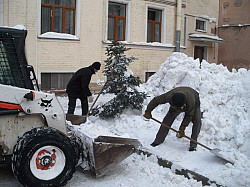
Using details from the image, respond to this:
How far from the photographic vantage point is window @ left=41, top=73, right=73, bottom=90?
10.6m

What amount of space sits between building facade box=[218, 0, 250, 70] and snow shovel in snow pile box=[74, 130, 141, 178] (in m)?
15.8

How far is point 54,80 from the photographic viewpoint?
1080cm

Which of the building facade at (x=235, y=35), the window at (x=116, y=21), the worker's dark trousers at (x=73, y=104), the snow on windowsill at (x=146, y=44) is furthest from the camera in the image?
the building facade at (x=235, y=35)

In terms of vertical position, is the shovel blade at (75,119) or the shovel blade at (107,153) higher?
the shovel blade at (75,119)

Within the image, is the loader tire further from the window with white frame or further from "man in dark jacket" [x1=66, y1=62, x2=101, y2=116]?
the window with white frame

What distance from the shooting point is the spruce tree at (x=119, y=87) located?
22.5 ft

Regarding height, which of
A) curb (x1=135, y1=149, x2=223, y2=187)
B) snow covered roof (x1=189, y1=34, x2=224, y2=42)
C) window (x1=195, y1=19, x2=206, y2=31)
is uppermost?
window (x1=195, y1=19, x2=206, y2=31)

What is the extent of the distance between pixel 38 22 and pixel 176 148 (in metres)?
6.84

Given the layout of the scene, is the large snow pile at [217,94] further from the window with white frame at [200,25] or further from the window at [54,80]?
the window with white frame at [200,25]

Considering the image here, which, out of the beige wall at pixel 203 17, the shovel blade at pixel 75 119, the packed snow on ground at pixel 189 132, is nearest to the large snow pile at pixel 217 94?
the packed snow on ground at pixel 189 132

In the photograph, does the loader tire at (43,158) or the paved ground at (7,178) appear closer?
the loader tire at (43,158)

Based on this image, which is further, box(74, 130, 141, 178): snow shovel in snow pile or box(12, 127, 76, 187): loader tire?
box(74, 130, 141, 178): snow shovel in snow pile

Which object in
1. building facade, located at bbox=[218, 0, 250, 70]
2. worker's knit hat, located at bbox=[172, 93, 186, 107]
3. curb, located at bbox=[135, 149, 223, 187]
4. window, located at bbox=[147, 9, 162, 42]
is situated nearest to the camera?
curb, located at bbox=[135, 149, 223, 187]

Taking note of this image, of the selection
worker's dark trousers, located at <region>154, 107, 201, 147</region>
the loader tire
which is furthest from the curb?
the loader tire
